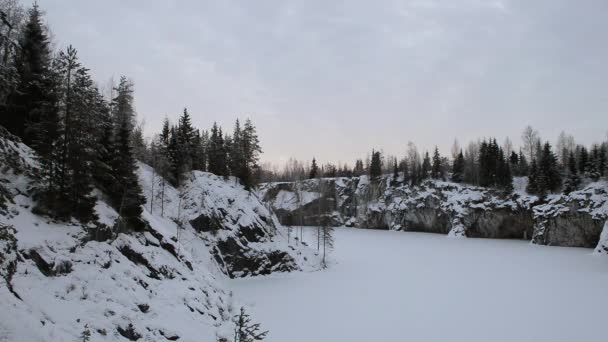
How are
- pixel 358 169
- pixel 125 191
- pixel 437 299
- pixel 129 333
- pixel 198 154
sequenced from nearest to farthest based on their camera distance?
pixel 129 333 → pixel 125 191 → pixel 437 299 → pixel 198 154 → pixel 358 169

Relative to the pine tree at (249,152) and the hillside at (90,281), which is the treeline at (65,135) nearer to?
the hillside at (90,281)

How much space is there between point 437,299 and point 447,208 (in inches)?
2407

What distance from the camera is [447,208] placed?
82438 millimetres

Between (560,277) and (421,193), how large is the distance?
5514cm

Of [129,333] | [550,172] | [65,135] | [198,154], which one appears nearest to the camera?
[129,333]

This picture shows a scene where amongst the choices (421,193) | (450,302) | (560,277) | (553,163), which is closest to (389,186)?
(421,193)

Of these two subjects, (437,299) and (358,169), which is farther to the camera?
(358,169)

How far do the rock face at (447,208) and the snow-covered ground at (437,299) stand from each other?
15.4 meters

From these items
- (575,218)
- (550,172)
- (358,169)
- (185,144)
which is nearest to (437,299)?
(185,144)

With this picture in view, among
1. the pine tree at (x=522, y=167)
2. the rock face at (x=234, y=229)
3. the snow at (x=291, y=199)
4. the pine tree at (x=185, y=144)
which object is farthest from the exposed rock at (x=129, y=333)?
the pine tree at (x=522, y=167)

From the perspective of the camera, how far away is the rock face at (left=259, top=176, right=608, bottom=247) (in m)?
59.3

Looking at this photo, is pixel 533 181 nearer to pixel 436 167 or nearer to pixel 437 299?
pixel 436 167

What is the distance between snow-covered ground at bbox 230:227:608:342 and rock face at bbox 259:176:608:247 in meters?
15.4

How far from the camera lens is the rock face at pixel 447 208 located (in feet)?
195
